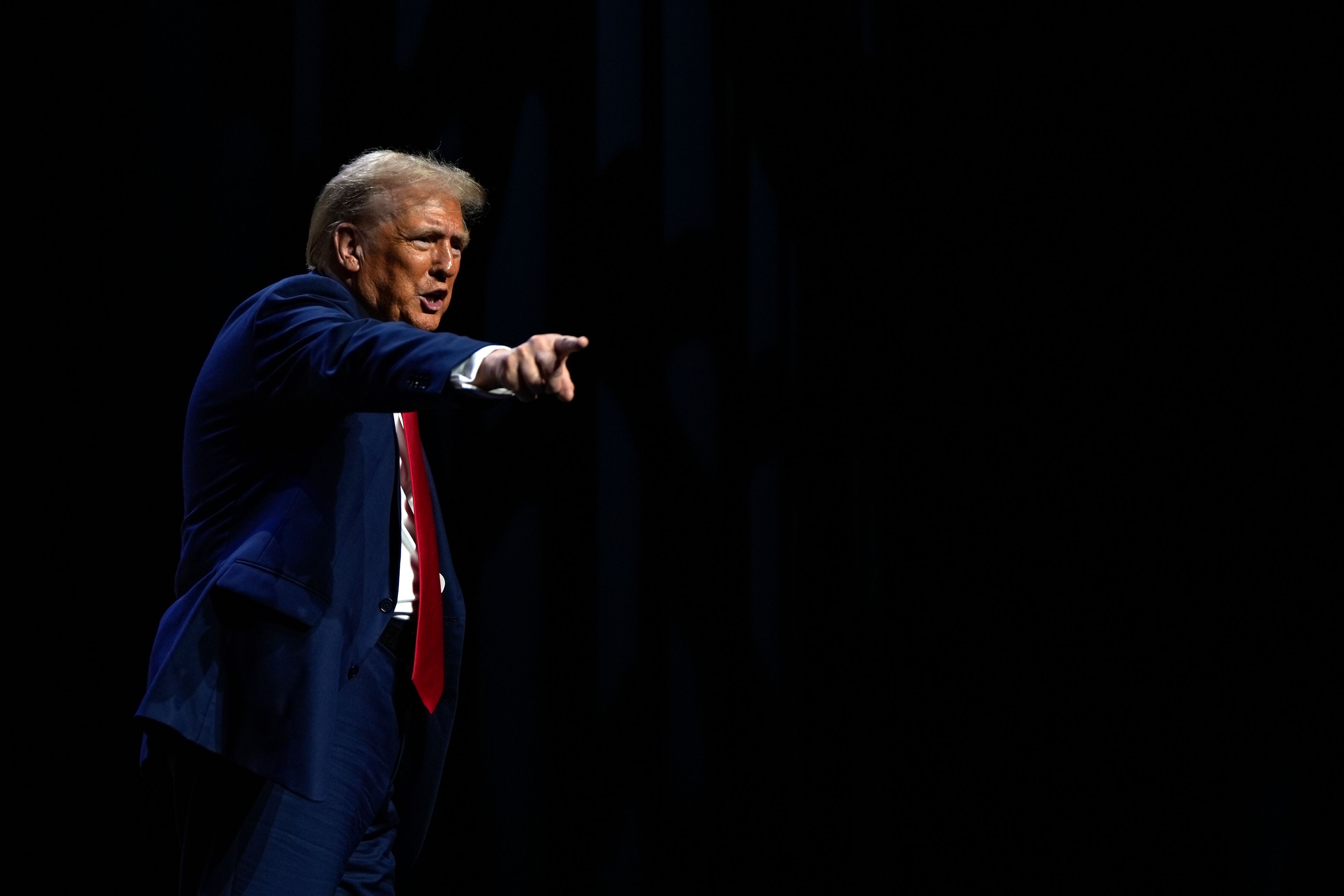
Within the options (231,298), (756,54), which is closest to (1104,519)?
(756,54)

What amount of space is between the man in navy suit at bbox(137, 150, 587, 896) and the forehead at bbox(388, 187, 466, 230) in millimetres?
218

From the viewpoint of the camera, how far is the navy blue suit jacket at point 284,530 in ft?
3.31

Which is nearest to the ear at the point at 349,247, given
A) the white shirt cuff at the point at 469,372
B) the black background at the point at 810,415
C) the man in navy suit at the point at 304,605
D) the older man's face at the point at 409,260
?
the older man's face at the point at 409,260

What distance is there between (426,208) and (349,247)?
0.10 metres

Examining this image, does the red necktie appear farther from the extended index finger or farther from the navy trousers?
the extended index finger

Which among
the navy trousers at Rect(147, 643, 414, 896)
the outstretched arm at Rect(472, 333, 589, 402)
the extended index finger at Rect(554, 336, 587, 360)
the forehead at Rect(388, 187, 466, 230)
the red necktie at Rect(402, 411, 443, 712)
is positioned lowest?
the navy trousers at Rect(147, 643, 414, 896)

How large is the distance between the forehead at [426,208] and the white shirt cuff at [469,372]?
22.3 inches

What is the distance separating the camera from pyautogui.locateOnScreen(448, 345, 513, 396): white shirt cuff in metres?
0.88

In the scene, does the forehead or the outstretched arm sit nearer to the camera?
the outstretched arm

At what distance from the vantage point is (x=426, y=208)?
1408 mm

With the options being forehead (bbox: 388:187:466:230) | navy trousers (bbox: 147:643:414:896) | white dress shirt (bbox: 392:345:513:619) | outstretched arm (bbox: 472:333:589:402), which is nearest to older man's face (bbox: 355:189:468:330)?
forehead (bbox: 388:187:466:230)

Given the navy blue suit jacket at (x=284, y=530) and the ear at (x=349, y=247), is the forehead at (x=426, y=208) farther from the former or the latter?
the navy blue suit jacket at (x=284, y=530)

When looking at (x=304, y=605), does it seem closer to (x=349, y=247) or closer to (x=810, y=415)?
(x=349, y=247)

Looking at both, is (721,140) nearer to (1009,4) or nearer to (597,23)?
(597,23)
